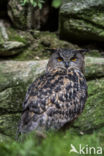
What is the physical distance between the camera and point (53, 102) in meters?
3.52

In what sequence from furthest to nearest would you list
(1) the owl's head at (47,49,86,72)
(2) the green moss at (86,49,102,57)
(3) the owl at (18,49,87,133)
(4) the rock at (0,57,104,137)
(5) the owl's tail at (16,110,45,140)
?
(2) the green moss at (86,49,102,57), (4) the rock at (0,57,104,137), (1) the owl's head at (47,49,86,72), (3) the owl at (18,49,87,133), (5) the owl's tail at (16,110,45,140)

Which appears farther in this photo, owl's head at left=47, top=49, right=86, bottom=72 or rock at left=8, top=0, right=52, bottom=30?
rock at left=8, top=0, right=52, bottom=30

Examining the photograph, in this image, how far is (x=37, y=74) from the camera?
5.23 metres

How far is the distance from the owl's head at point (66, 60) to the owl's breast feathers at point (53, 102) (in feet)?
0.81

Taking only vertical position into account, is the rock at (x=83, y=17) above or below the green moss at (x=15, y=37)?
above

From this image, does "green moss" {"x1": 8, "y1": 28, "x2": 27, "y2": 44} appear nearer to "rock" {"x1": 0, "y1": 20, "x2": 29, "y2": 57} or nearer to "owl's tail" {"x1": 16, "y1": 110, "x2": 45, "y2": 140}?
"rock" {"x1": 0, "y1": 20, "x2": 29, "y2": 57}

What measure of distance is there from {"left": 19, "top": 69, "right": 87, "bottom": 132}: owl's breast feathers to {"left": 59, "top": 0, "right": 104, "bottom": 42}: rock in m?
1.80

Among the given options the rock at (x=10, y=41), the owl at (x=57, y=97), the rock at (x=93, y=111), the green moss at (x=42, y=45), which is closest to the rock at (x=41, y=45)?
the green moss at (x=42, y=45)

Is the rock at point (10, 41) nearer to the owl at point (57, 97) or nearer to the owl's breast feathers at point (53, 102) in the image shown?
the owl at point (57, 97)

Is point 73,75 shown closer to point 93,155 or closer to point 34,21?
point 93,155

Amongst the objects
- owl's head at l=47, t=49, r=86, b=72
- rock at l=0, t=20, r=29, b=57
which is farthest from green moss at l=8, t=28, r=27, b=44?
owl's head at l=47, t=49, r=86, b=72

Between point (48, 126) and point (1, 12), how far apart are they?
3.60 metres

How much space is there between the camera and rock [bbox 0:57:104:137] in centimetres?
509

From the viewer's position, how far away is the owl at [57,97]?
3.41 meters
